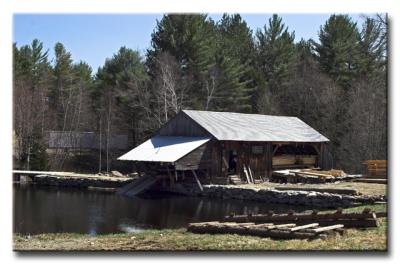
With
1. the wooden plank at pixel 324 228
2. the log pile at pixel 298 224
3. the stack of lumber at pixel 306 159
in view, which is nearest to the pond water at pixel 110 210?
the log pile at pixel 298 224

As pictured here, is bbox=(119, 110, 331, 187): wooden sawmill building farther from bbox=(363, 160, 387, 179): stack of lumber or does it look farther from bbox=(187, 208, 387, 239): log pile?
bbox=(187, 208, 387, 239): log pile

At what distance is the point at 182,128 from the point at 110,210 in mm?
10826

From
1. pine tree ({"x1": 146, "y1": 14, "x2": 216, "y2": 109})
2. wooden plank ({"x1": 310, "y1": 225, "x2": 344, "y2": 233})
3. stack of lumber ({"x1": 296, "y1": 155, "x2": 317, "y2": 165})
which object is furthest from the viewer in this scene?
pine tree ({"x1": 146, "y1": 14, "x2": 216, "y2": 109})

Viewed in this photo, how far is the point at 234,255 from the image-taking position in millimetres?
8000

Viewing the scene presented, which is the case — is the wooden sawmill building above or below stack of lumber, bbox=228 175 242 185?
above

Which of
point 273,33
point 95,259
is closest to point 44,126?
point 273,33

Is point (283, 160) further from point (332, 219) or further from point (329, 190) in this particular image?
point (332, 219)

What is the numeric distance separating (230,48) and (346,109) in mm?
11708

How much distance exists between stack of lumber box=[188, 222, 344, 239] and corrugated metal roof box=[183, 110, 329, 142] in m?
16.7

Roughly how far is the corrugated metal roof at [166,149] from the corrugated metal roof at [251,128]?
4.05 ft

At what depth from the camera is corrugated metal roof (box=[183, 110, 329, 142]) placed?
3028 centimetres

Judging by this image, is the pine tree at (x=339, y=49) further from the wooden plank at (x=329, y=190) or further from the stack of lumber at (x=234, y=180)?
the wooden plank at (x=329, y=190)

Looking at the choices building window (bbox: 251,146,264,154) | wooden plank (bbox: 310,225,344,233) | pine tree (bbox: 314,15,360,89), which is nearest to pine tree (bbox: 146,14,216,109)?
pine tree (bbox: 314,15,360,89)

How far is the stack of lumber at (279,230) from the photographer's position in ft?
34.5
